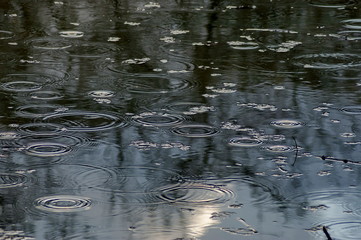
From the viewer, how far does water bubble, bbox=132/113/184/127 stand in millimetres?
4938

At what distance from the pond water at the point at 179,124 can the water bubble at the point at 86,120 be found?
0.01m

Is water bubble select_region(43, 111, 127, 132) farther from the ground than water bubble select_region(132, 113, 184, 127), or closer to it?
farther from the ground

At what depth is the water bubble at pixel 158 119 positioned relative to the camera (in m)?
4.94

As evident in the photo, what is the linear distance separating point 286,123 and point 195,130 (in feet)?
1.83

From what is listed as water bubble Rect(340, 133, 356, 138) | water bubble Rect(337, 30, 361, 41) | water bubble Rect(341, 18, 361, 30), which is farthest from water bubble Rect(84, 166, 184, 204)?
water bubble Rect(341, 18, 361, 30)

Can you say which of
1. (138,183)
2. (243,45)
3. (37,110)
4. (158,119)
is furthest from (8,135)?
(243,45)

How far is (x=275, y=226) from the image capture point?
139 inches

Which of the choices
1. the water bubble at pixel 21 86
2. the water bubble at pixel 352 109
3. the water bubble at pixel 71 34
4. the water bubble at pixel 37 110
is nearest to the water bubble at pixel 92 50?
the water bubble at pixel 71 34

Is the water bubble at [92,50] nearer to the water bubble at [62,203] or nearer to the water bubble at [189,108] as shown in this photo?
the water bubble at [189,108]

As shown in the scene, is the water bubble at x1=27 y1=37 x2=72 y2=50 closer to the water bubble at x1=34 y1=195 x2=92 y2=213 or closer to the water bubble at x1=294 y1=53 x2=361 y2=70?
the water bubble at x1=294 y1=53 x2=361 y2=70

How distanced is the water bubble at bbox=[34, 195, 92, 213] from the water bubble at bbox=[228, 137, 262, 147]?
1097mm

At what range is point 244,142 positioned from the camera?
4641 mm

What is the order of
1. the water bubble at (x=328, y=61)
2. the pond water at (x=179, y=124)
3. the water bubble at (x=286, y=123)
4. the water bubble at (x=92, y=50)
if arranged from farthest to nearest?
1. the water bubble at (x=92, y=50)
2. the water bubble at (x=328, y=61)
3. the water bubble at (x=286, y=123)
4. the pond water at (x=179, y=124)

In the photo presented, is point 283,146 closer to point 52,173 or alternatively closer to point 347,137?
point 347,137
